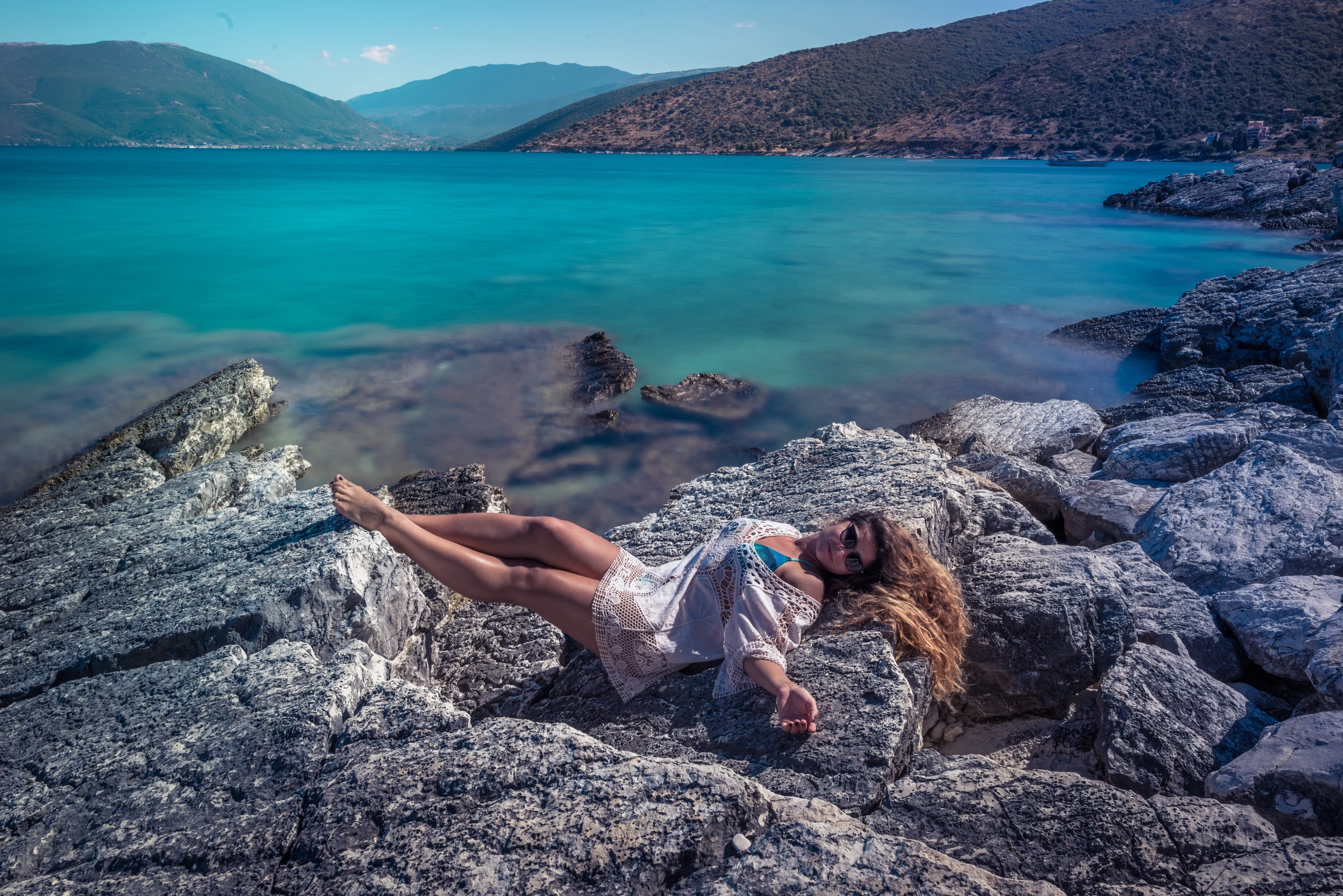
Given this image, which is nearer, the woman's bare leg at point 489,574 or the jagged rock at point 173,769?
the jagged rock at point 173,769

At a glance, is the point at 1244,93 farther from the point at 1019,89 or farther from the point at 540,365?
the point at 540,365

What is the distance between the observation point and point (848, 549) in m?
3.32

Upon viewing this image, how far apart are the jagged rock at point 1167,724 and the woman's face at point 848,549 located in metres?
1.19

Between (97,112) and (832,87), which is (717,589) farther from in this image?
(97,112)

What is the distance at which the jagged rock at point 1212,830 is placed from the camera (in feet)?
6.61

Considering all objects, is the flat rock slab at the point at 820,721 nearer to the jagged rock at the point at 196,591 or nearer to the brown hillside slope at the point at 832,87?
the jagged rock at the point at 196,591

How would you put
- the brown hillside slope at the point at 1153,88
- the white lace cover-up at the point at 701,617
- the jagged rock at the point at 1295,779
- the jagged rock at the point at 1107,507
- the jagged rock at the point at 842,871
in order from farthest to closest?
the brown hillside slope at the point at 1153,88 < the jagged rock at the point at 1107,507 < the white lace cover-up at the point at 701,617 < the jagged rock at the point at 1295,779 < the jagged rock at the point at 842,871

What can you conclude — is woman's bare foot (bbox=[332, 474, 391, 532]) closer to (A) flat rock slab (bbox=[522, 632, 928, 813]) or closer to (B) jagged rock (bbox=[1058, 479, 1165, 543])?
(A) flat rock slab (bbox=[522, 632, 928, 813])

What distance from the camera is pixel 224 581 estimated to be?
11.9 ft

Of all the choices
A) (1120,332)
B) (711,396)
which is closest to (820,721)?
(711,396)

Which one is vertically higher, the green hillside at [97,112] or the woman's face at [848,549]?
the green hillside at [97,112]

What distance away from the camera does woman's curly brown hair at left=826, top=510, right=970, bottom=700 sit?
10.4 feet

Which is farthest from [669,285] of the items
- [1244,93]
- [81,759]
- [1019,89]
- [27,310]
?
[1019,89]

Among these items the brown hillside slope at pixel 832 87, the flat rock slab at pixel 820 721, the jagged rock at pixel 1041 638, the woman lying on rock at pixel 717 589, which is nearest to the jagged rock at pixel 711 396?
the jagged rock at pixel 1041 638
